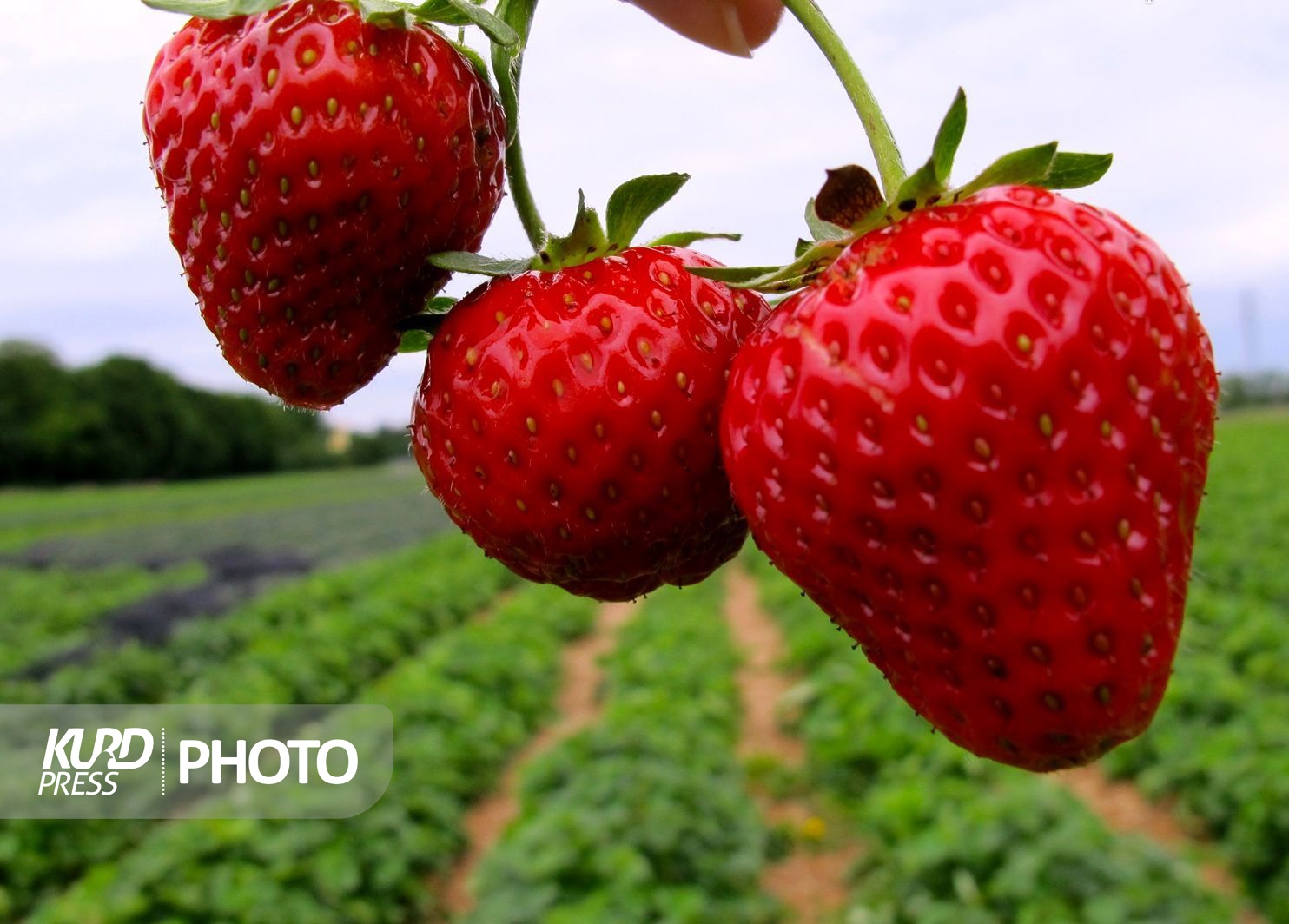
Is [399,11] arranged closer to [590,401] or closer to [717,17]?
[590,401]

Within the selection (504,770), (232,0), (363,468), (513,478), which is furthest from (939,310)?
(363,468)

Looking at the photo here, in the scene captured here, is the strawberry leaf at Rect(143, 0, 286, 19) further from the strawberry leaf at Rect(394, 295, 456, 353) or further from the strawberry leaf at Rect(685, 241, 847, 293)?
the strawberry leaf at Rect(685, 241, 847, 293)

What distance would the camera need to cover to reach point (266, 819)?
562 centimetres

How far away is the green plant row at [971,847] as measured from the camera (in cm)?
480

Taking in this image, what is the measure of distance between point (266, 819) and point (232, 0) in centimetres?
553

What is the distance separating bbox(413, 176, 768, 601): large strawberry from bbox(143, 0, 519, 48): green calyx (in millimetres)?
138

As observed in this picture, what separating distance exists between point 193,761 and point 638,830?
2.97 metres

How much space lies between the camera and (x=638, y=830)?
5.63m

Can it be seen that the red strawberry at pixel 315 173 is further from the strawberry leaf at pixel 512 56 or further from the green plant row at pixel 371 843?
the green plant row at pixel 371 843

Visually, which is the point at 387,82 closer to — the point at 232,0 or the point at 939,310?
the point at 232,0

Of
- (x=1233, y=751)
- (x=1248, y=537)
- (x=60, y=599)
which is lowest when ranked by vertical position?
(x=1233, y=751)

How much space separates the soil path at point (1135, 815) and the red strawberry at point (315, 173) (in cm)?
549

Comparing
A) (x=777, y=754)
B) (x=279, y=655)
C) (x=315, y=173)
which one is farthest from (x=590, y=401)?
(x=279, y=655)

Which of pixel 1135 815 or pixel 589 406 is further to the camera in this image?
pixel 1135 815
